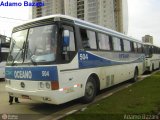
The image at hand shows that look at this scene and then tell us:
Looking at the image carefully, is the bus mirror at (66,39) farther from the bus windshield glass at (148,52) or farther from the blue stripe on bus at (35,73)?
the bus windshield glass at (148,52)

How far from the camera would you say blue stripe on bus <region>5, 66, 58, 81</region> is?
7.23 meters

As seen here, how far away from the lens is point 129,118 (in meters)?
6.59

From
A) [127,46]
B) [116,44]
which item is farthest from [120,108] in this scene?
[127,46]

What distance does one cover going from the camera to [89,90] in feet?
30.2

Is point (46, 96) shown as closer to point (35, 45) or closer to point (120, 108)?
point (35, 45)

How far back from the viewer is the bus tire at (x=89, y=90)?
352 inches

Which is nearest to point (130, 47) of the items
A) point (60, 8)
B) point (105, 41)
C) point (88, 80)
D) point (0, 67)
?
point (105, 41)

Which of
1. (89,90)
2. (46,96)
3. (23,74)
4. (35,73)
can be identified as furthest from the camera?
(89,90)

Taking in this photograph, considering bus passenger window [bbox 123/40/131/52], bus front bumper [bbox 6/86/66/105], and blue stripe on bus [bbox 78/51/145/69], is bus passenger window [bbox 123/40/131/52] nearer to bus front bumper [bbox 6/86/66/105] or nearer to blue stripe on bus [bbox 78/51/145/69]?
blue stripe on bus [bbox 78/51/145/69]

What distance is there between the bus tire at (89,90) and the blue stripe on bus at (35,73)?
2.05m

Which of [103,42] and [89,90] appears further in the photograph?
[103,42]

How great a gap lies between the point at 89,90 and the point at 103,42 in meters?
2.49

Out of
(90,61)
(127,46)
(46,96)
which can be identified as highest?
(127,46)

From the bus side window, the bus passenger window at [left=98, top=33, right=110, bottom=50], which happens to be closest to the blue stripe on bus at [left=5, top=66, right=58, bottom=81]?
the bus side window
